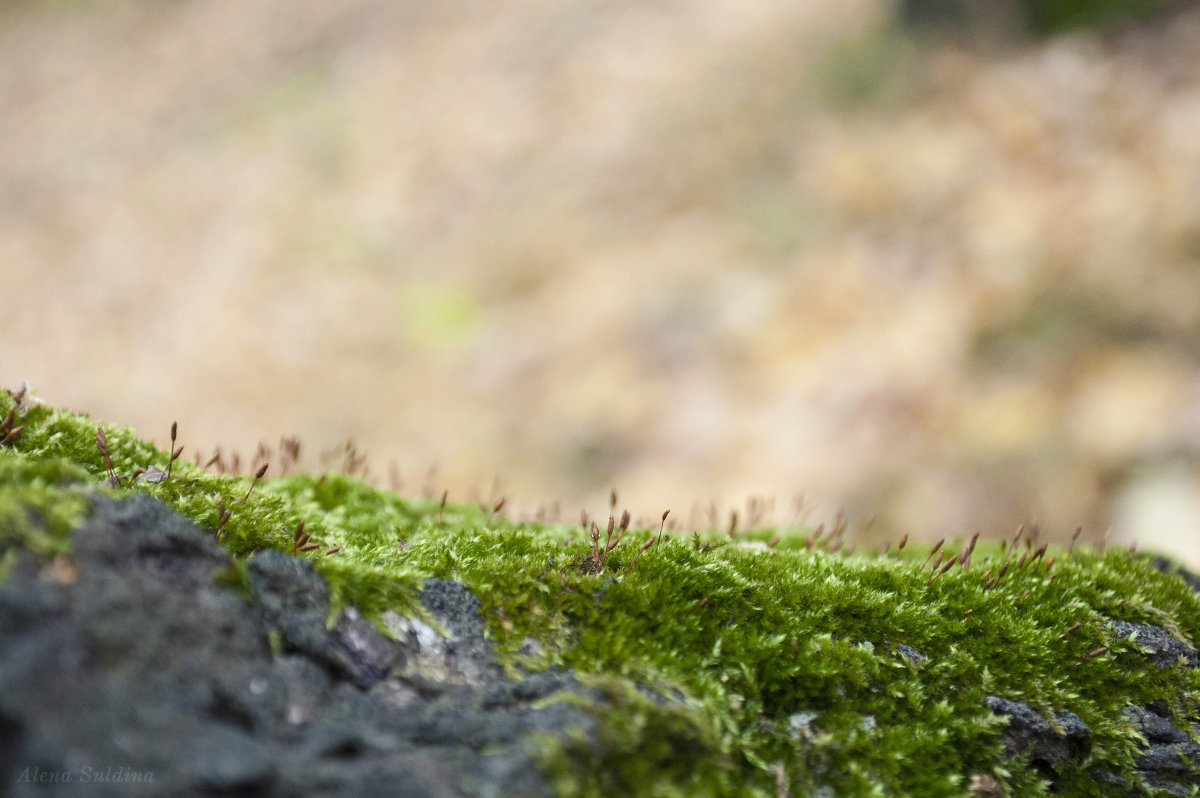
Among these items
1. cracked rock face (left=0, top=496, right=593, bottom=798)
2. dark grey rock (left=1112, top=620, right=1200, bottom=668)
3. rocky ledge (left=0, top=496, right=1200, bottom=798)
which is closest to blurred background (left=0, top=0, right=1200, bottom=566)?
dark grey rock (left=1112, top=620, right=1200, bottom=668)

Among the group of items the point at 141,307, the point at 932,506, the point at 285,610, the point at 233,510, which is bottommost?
the point at 285,610

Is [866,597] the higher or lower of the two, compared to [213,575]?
higher

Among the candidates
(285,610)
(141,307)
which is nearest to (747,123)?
(141,307)

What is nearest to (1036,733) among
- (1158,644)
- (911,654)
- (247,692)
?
(911,654)

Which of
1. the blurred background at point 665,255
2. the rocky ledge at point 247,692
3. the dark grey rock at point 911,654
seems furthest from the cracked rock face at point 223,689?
the blurred background at point 665,255

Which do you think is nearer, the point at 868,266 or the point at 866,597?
the point at 866,597

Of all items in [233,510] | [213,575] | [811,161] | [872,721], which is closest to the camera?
[213,575]

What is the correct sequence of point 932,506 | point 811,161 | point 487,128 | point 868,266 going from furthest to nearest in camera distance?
1. point 487,128
2. point 811,161
3. point 868,266
4. point 932,506

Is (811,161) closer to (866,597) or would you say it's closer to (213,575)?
(866,597)
